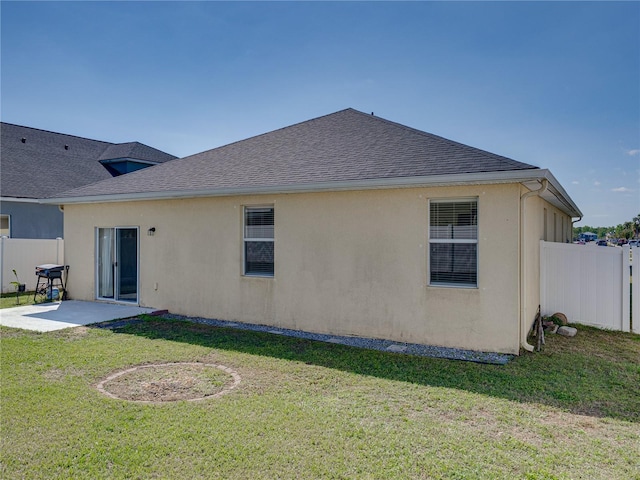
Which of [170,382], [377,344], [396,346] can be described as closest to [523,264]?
[396,346]

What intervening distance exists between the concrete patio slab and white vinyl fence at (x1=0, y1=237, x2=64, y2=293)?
380cm

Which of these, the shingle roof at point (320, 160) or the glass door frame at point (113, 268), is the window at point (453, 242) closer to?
the shingle roof at point (320, 160)

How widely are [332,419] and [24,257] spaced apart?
1466 cm

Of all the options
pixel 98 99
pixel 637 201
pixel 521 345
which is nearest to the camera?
pixel 521 345

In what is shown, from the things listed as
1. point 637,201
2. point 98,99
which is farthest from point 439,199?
point 637,201

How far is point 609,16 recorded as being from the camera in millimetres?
10375

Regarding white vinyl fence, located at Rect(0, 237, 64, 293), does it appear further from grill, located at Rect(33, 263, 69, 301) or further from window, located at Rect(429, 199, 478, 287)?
window, located at Rect(429, 199, 478, 287)

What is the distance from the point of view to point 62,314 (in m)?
10.2

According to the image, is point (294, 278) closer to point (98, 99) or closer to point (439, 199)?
point (439, 199)

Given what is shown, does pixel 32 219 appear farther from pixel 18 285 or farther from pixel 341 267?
pixel 341 267

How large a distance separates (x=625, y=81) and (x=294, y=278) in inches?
531

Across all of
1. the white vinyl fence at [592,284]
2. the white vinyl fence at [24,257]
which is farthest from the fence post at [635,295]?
the white vinyl fence at [24,257]

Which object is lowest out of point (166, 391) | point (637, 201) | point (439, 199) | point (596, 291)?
point (166, 391)

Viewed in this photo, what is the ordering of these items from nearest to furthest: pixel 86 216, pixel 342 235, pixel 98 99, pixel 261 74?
pixel 342 235, pixel 86 216, pixel 261 74, pixel 98 99
